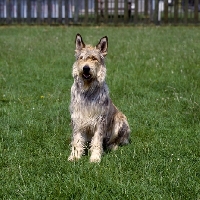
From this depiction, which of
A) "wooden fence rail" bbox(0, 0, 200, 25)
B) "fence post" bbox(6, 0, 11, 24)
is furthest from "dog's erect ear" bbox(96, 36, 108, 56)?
"fence post" bbox(6, 0, 11, 24)

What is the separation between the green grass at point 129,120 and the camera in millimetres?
4277

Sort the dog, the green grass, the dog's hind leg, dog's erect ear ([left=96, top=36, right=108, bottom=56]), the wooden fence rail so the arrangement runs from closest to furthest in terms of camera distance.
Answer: the green grass < the dog < dog's erect ear ([left=96, top=36, right=108, bottom=56]) < the dog's hind leg < the wooden fence rail

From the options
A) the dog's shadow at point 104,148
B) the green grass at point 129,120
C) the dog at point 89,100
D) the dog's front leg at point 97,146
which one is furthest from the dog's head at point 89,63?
the green grass at point 129,120

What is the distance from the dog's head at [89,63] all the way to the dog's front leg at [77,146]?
0.66m

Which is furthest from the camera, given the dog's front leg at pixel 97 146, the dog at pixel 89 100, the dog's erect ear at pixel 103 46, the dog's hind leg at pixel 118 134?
the dog's hind leg at pixel 118 134

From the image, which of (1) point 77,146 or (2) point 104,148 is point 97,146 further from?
(2) point 104,148

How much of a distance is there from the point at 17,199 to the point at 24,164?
2.81 ft

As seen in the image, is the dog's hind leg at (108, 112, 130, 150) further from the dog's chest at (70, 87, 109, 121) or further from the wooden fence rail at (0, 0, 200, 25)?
the wooden fence rail at (0, 0, 200, 25)

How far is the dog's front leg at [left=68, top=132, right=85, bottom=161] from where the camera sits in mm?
5149

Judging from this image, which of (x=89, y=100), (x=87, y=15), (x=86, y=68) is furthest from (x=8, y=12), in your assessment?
(x=86, y=68)

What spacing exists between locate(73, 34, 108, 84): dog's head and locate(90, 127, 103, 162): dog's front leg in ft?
2.03

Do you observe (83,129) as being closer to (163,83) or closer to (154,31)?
(163,83)

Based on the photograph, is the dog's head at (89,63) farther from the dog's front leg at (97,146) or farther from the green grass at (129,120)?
the green grass at (129,120)

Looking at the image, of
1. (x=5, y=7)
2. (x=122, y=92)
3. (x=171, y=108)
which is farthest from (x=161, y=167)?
(x=5, y=7)
